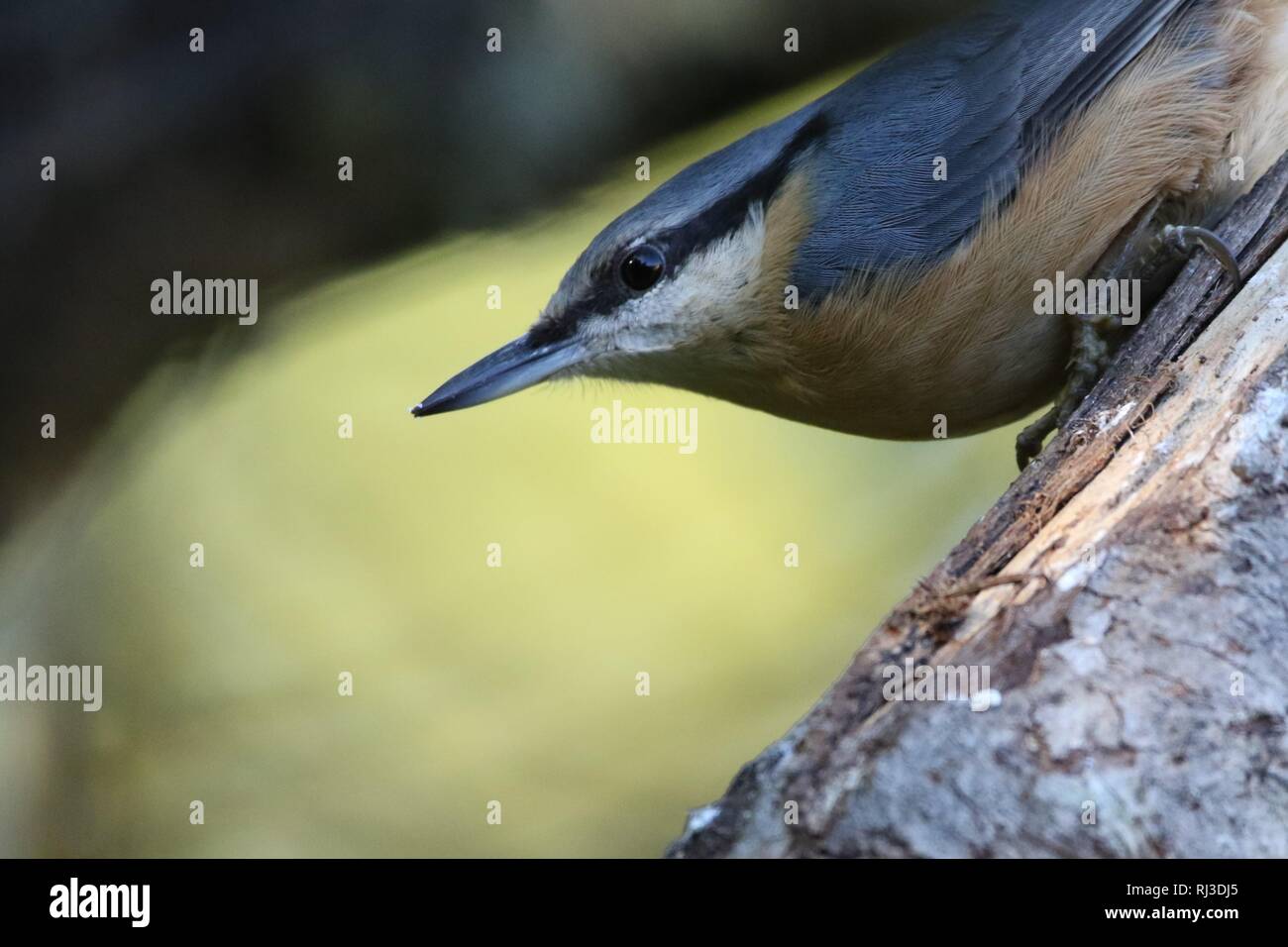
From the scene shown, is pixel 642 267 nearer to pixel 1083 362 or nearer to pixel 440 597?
pixel 1083 362

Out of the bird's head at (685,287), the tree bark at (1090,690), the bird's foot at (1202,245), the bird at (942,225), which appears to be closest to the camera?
the tree bark at (1090,690)

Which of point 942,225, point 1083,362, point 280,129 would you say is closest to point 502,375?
point 280,129

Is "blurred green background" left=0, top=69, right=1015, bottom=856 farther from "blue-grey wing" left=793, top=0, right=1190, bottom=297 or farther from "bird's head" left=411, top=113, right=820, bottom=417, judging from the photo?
"blue-grey wing" left=793, top=0, right=1190, bottom=297

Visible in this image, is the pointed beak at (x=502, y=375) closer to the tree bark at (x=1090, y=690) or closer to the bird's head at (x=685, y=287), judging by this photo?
the bird's head at (x=685, y=287)

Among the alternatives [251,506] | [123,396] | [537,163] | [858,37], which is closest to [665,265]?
[537,163]

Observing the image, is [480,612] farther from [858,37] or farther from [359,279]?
[858,37]

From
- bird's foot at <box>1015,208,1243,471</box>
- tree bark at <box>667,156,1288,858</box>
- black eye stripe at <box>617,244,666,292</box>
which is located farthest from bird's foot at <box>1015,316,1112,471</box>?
black eye stripe at <box>617,244,666,292</box>

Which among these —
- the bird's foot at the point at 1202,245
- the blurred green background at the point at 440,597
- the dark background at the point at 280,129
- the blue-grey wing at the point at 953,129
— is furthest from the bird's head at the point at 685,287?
the blurred green background at the point at 440,597
